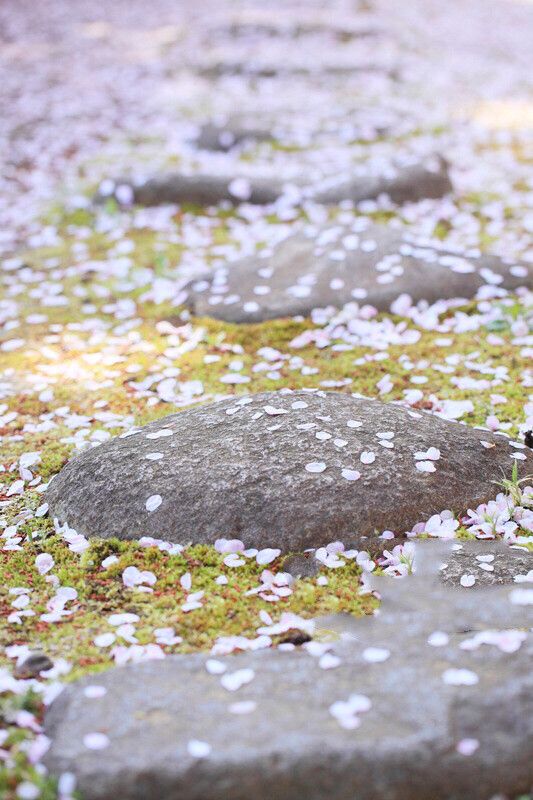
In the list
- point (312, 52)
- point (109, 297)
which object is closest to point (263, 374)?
point (109, 297)

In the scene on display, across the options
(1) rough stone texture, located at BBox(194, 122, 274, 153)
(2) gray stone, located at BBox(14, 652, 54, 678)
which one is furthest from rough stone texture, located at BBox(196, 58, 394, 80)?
(2) gray stone, located at BBox(14, 652, 54, 678)

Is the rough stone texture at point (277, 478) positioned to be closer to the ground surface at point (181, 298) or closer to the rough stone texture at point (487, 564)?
the ground surface at point (181, 298)

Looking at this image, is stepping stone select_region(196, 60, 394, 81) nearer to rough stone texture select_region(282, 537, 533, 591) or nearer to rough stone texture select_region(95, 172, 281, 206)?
rough stone texture select_region(95, 172, 281, 206)

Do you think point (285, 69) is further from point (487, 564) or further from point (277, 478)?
point (487, 564)

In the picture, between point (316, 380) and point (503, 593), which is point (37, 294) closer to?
point (316, 380)

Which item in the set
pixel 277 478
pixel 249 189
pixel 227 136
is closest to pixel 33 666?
pixel 277 478
